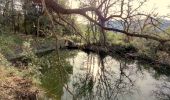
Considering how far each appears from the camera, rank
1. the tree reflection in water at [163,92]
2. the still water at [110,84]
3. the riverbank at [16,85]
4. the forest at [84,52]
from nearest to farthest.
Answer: the forest at [84,52]
the riverbank at [16,85]
the still water at [110,84]
the tree reflection in water at [163,92]

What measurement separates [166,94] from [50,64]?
6.31m

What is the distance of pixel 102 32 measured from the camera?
19.4ft

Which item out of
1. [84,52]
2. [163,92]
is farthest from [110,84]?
[84,52]

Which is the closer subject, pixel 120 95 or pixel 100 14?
pixel 100 14

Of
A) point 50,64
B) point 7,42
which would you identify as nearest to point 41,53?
point 50,64

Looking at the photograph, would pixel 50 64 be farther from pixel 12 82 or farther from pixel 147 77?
pixel 12 82

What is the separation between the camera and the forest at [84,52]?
5.59 meters

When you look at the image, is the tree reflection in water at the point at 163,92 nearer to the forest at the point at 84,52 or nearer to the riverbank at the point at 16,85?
the forest at the point at 84,52

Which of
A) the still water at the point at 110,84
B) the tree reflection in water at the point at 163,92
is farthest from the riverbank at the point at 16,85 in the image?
the tree reflection in water at the point at 163,92

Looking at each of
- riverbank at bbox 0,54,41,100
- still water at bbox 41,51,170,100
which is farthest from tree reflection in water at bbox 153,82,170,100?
riverbank at bbox 0,54,41,100

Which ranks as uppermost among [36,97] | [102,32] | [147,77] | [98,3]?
[98,3]

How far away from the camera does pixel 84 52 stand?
27.8m

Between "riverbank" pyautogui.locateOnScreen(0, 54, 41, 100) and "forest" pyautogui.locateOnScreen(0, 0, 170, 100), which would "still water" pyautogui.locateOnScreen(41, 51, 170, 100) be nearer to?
"forest" pyautogui.locateOnScreen(0, 0, 170, 100)

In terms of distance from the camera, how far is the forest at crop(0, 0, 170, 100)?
5.59m
